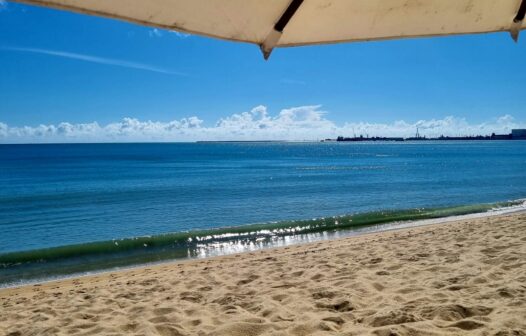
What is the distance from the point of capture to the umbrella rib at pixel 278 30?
1481 mm

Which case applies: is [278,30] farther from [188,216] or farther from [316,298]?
[188,216]

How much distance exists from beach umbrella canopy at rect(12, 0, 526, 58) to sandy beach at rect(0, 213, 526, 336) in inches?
110

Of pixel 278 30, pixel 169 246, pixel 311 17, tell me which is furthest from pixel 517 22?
pixel 169 246

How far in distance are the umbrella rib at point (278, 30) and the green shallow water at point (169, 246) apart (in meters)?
9.50

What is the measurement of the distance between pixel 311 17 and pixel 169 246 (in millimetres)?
11275

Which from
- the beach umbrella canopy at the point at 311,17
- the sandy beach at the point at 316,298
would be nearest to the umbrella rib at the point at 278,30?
the beach umbrella canopy at the point at 311,17

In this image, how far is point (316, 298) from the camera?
4.96 m

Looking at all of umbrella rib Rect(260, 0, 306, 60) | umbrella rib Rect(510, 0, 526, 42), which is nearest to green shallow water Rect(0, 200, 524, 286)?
umbrella rib Rect(260, 0, 306, 60)

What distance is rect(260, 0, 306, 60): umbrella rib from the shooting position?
4.86 ft

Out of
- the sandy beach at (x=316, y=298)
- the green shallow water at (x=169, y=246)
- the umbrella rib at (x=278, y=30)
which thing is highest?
the umbrella rib at (x=278, y=30)

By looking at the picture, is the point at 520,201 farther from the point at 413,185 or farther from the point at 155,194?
the point at 155,194

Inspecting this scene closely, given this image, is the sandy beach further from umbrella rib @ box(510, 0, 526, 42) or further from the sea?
the sea

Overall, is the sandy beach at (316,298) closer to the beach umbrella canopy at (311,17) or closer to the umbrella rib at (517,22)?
A: the umbrella rib at (517,22)

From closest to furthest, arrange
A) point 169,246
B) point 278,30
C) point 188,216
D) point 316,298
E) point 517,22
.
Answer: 1. point 278,30
2. point 517,22
3. point 316,298
4. point 169,246
5. point 188,216
